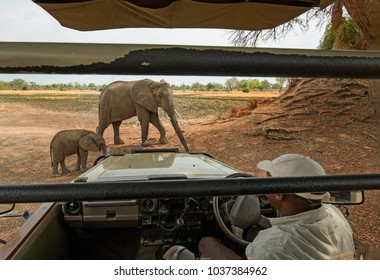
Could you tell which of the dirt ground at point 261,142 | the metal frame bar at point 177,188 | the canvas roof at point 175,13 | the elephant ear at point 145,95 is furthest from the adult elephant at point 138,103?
the metal frame bar at point 177,188

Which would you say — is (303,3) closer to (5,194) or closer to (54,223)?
(54,223)

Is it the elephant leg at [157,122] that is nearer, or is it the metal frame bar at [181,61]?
the metal frame bar at [181,61]

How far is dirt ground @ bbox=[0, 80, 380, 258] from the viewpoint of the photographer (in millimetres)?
7414

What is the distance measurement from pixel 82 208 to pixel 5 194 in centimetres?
164

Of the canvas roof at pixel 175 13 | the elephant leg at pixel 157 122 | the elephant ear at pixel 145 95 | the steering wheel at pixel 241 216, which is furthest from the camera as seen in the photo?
the elephant leg at pixel 157 122

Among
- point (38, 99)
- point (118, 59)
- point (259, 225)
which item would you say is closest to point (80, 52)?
point (118, 59)

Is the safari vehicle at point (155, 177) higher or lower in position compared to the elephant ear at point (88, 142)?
higher

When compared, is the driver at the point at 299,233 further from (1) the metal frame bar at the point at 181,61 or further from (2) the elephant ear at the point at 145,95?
(2) the elephant ear at the point at 145,95

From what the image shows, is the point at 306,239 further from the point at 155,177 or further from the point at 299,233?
the point at 155,177

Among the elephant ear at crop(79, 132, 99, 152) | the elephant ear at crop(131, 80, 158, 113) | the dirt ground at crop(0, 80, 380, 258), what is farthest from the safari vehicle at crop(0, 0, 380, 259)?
the elephant ear at crop(131, 80, 158, 113)

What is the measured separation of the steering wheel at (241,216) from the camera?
165 centimetres

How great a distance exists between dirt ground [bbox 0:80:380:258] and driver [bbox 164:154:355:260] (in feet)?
12.2

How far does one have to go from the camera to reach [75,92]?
1875cm

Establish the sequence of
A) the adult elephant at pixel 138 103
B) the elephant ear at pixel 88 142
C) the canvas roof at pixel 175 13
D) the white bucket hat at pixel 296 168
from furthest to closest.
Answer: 1. the adult elephant at pixel 138 103
2. the elephant ear at pixel 88 142
3. the canvas roof at pixel 175 13
4. the white bucket hat at pixel 296 168
